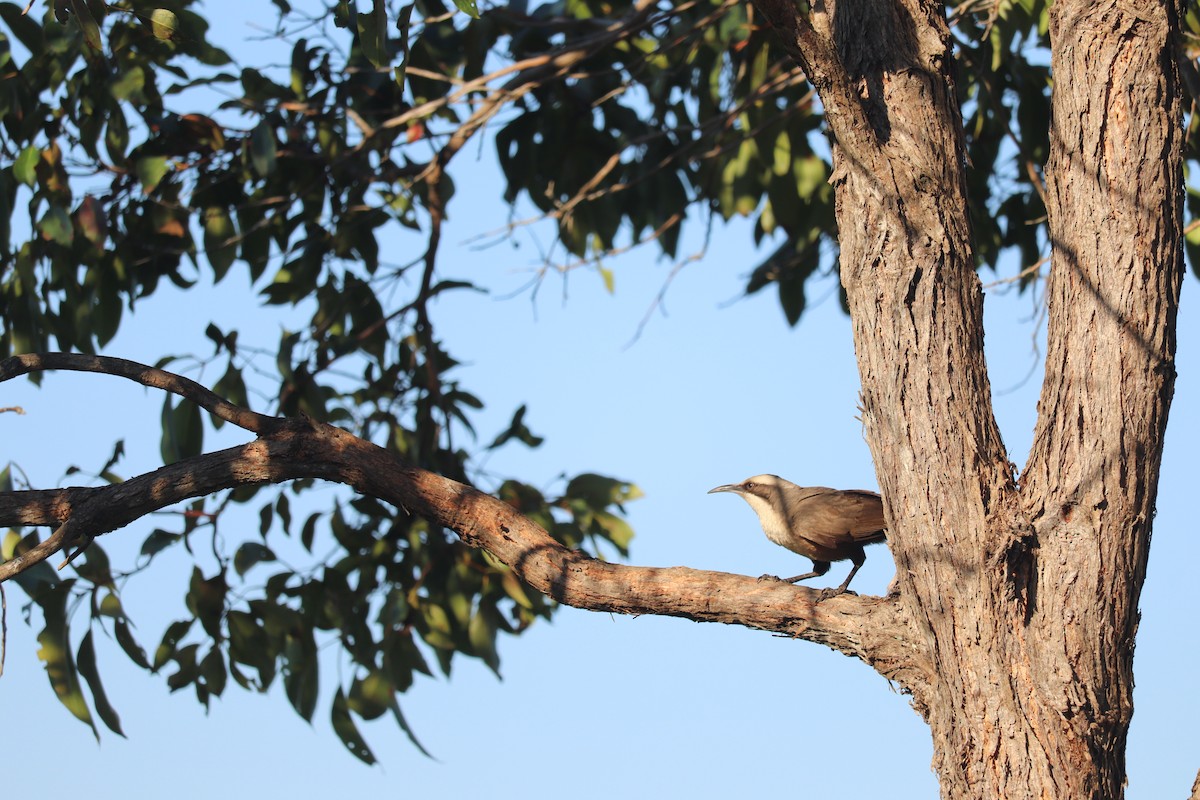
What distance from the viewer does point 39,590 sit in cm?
409

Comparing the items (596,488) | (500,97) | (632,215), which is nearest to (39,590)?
(596,488)

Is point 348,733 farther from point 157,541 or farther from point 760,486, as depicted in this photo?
point 760,486

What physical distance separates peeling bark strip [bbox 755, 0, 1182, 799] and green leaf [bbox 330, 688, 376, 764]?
9.26 ft

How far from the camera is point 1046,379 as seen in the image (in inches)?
106

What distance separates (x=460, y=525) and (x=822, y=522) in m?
Answer: 1.44

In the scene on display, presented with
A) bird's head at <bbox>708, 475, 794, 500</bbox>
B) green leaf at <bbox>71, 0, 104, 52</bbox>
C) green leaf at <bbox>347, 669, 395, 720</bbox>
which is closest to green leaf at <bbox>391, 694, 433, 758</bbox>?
green leaf at <bbox>347, 669, 395, 720</bbox>

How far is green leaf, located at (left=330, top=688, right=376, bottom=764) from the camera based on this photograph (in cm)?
491

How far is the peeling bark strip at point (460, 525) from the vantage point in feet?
9.27

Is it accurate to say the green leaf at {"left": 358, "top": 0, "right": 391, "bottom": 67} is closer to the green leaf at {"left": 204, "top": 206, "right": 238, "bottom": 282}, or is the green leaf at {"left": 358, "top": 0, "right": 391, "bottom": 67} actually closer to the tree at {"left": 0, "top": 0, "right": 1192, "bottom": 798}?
the tree at {"left": 0, "top": 0, "right": 1192, "bottom": 798}

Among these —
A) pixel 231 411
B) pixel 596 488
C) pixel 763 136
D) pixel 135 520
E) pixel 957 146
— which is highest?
pixel 763 136

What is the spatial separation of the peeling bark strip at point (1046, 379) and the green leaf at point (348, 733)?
2822 millimetres

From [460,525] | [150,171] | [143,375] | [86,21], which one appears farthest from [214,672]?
[86,21]

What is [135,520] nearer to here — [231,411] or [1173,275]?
[231,411]

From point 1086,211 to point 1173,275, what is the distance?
23 centimetres
